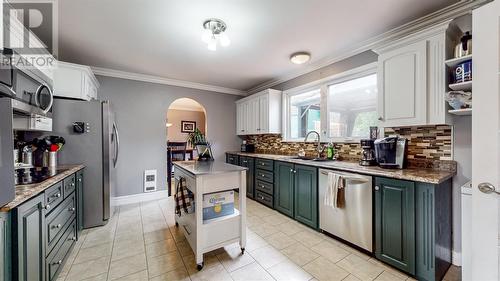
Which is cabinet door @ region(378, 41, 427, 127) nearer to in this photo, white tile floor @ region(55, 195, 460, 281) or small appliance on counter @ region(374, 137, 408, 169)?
small appliance on counter @ region(374, 137, 408, 169)

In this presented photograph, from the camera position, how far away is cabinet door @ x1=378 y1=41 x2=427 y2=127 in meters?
1.82

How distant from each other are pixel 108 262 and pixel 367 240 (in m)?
2.56

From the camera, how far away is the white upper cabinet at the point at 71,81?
255cm

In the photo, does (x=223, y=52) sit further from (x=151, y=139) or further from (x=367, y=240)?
(x=367, y=240)

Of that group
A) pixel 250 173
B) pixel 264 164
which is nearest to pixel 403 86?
pixel 264 164

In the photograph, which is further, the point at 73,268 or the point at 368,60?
the point at 368,60

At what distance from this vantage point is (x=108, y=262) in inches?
73.7

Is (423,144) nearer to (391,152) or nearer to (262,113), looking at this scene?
(391,152)

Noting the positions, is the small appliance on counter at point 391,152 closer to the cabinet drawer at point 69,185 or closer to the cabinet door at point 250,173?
the cabinet door at point 250,173

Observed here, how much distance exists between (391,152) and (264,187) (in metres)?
1.96

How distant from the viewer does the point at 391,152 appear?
212 cm

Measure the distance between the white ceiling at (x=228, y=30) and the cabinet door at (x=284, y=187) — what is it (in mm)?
1723

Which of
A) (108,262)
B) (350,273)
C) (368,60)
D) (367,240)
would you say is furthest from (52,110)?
(368,60)

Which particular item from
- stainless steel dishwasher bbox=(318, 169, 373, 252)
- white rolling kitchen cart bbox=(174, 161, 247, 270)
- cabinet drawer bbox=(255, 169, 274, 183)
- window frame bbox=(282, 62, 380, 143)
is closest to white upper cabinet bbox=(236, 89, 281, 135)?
window frame bbox=(282, 62, 380, 143)
